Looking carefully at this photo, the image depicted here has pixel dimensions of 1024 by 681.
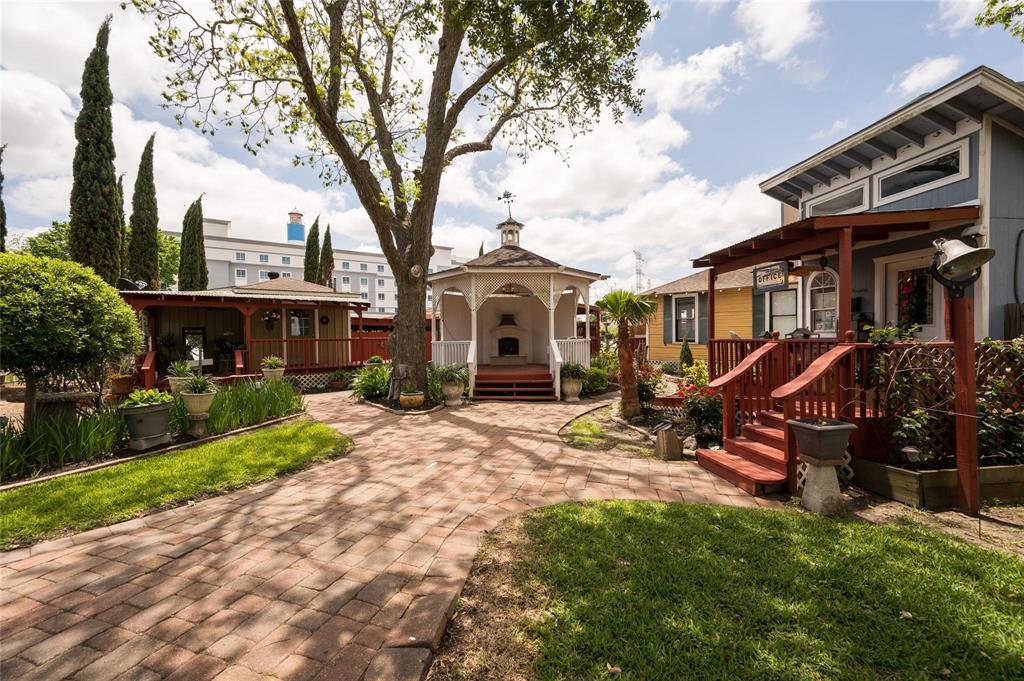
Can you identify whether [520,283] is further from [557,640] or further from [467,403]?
[557,640]

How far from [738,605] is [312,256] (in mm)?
30727

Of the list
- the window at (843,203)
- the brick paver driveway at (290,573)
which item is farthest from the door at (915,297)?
the brick paver driveway at (290,573)

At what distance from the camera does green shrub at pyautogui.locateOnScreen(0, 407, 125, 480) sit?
15.1 ft

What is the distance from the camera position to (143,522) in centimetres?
363

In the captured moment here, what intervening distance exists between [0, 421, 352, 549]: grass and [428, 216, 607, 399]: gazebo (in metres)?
5.32

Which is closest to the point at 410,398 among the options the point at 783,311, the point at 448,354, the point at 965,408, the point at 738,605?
the point at 448,354

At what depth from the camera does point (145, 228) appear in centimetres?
1992

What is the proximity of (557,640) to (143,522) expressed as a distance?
3.82m

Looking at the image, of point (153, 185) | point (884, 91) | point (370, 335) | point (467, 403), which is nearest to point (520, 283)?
point (467, 403)

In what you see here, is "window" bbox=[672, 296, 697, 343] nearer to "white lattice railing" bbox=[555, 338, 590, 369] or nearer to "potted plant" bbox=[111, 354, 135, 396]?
"white lattice railing" bbox=[555, 338, 590, 369]

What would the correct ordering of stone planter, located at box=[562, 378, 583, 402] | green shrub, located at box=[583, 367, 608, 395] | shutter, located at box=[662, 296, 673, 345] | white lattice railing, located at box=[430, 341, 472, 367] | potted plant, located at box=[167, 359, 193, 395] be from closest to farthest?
potted plant, located at box=[167, 359, 193, 395]
stone planter, located at box=[562, 378, 583, 402]
green shrub, located at box=[583, 367, 608, 395]
white lattice railing, located at box=[430, 341, 472, 367]
shutter, located at box=[662, 296, 673, 345]

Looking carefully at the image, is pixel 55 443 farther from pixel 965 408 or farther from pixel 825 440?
pixel 965 408

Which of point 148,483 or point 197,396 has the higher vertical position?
point 197,396

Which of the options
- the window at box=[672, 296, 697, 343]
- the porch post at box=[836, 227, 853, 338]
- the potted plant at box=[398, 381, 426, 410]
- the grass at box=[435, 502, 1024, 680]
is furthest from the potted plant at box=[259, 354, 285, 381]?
the window at box=[672, 296, 697, 343]
